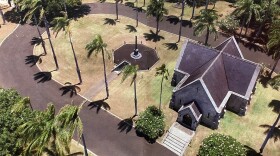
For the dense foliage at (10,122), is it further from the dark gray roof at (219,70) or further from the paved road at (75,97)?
the dark gray roof at (219,70)

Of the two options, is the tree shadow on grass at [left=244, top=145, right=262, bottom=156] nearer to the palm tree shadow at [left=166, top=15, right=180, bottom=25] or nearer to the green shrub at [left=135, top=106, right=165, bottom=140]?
the green shrub at [left=135, top=106, right=165, bottom=140]

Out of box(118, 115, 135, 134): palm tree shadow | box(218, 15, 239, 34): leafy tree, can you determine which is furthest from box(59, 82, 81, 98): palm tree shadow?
box(218, 15, 239, 34): leafy tree

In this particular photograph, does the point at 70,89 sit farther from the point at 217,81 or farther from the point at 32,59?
the point at 217,81

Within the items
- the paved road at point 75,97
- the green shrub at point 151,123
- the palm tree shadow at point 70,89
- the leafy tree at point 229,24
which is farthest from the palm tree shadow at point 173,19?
Answer: the green shrub at point 151,123

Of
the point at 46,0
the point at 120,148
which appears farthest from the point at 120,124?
the point at 46,0

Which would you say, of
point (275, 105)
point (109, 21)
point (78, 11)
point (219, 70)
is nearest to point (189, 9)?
point (109, 21)

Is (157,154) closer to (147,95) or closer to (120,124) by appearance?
(120,124)
